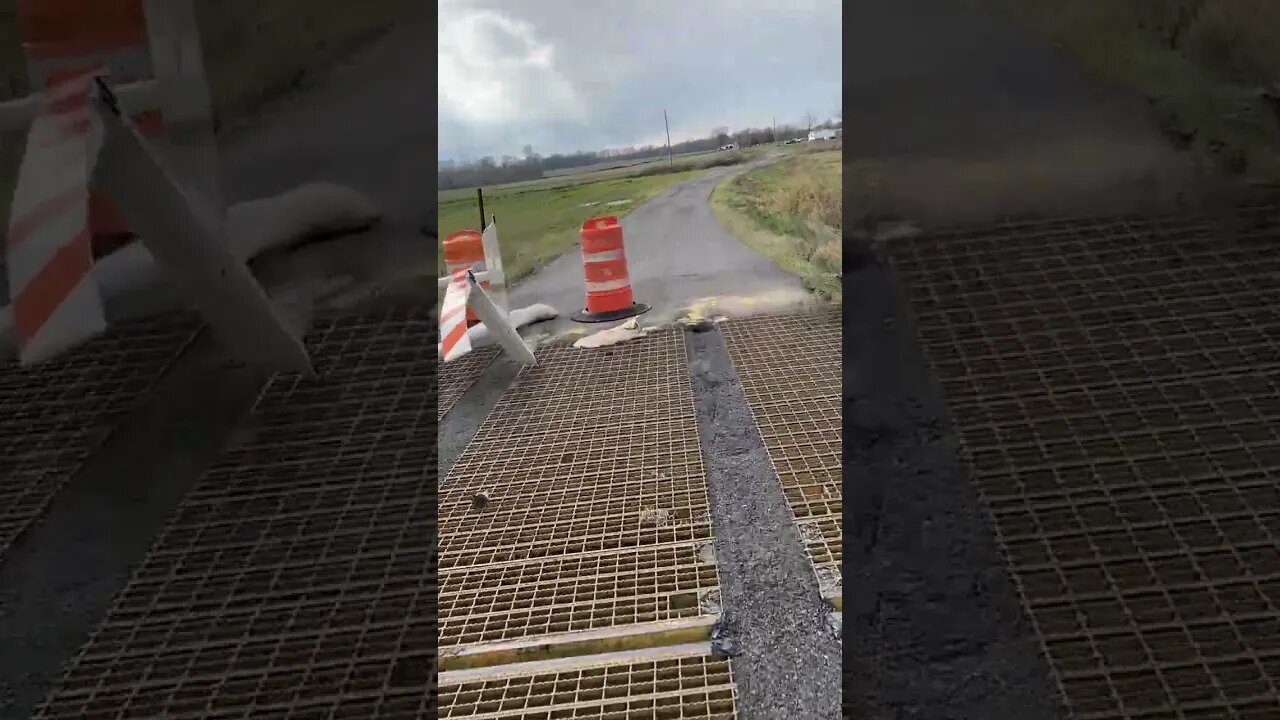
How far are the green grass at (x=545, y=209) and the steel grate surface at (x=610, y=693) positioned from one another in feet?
2.64

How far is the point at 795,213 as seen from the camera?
144cm

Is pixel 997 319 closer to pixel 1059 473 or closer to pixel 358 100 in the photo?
pixel 1059 473

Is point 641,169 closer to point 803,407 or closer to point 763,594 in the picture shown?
point 803,407

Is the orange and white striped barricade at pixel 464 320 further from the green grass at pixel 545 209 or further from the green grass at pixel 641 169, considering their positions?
the green grass at pixel 641 169

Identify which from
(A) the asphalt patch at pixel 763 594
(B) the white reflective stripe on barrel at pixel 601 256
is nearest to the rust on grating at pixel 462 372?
Result: (B) the white reflective stripe on barrel at pixel 601 256

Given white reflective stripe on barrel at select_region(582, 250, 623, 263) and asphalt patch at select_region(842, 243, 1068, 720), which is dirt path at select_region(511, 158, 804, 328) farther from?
asphalt patch at select_region(842, 243, 1068, 720)

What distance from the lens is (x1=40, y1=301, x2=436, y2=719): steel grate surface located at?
85 centimetres

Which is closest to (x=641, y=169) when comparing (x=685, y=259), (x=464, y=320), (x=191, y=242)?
(x=685, y=259)

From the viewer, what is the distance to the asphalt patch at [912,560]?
0.84 metres

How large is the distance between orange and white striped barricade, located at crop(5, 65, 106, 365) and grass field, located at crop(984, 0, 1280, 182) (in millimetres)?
1229

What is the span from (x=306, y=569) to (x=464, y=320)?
78 cm

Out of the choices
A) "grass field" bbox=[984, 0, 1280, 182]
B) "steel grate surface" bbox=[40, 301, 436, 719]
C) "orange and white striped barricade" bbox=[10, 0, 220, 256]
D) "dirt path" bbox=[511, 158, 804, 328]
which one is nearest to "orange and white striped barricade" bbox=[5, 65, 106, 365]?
"orange and white striped barricade" bbox=[10, 0, 220, 256]

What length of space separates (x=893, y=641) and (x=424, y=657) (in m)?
0.62

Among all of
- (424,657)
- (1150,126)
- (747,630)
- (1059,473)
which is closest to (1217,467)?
(1059,473)
